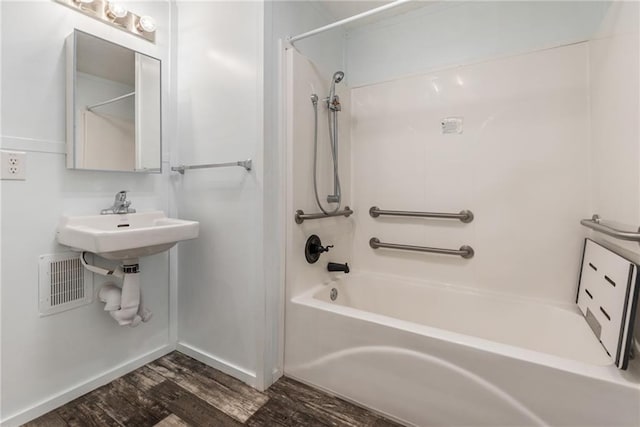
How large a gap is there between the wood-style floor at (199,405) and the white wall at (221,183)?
0.46 feet

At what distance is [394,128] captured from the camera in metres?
2.14

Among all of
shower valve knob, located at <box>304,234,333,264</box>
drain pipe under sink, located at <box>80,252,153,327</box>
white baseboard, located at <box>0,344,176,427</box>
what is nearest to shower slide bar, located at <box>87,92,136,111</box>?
drain pipe under sink, located at <box>80,252,153,327</box>

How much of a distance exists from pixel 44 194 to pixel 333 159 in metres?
1.61

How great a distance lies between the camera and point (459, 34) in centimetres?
195

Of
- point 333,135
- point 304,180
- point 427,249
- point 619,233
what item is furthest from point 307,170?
point 619,233

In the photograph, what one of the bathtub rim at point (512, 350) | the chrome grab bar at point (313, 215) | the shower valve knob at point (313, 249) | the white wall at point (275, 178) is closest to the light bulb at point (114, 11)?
the white wall at point (275, 178)

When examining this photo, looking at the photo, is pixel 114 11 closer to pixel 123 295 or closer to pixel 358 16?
pixel 358 16

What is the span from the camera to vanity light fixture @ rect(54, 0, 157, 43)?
1.51 m

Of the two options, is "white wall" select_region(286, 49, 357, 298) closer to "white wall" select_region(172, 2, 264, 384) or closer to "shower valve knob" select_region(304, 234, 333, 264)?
"shower valve knob" select_region(304, 234, 333, 264)

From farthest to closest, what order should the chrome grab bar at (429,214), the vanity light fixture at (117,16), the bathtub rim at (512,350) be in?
the chrome grab bar at (429,214) → the vanity light fixture at (117,16) → the bathtub rim at (512,350)

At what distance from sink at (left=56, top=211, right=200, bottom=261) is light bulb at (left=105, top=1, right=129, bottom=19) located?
1.10 metres

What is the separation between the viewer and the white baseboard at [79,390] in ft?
4.36

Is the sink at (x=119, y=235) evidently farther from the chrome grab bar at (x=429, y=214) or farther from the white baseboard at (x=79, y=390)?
the chrome grab bar at (x=429, y=214)

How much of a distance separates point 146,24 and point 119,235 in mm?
1292
